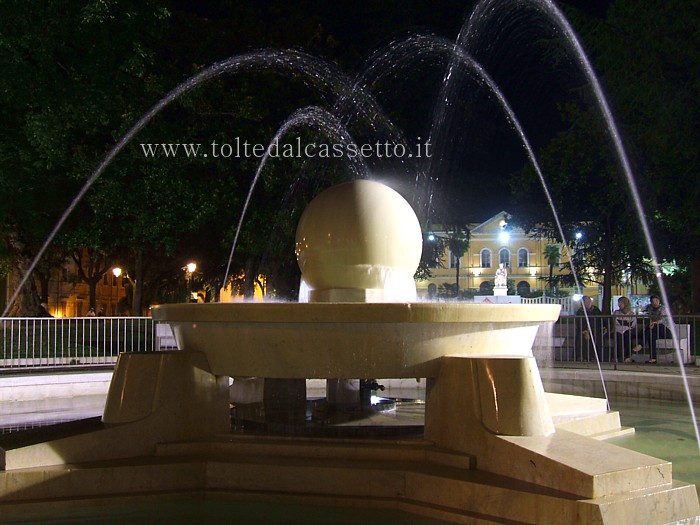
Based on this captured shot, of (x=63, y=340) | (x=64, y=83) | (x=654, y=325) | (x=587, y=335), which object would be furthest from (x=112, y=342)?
(x=654, y=325)

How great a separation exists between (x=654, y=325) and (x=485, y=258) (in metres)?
82.2

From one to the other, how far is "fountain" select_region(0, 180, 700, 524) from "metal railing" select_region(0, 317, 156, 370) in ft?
29.6

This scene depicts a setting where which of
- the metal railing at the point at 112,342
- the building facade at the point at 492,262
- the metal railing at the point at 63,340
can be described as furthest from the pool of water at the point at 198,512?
the building facade at the point at 492,262

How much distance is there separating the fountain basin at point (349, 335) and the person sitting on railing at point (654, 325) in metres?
9.43

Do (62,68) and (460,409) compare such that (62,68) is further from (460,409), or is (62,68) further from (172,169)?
(460,409)

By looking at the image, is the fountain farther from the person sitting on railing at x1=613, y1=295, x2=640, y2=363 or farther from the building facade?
the building facade

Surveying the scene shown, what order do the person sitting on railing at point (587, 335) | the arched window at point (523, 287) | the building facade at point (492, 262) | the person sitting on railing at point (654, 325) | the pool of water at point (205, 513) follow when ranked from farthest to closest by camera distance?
the building facade at point (492, 262) → the arched window at point (523, 287) → the person sitting on railing at point (587, 335) → the person sitting on railing at point (654, 325) → the pool of water at point (205, 513)

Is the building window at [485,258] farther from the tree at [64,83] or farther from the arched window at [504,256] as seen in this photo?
the tree at [64,83]

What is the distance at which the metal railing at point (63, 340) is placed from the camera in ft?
53.1

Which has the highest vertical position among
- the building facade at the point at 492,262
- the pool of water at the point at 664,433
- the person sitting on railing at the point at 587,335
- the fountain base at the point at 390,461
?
the building facade at the point at 492,262

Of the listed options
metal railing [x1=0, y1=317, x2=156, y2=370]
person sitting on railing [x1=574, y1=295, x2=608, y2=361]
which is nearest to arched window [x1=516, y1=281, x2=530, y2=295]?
person sitting on railing [x1=574, y1=295, x2=608, y2=361]

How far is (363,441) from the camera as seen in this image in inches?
273

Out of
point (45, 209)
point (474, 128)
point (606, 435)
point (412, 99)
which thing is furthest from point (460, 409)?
point (474, 128)

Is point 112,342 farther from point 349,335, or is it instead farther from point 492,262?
point 492,262
